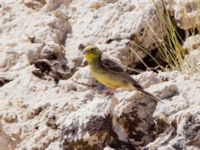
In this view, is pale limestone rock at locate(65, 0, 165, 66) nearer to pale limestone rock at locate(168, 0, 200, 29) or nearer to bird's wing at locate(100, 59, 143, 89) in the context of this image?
pale limestone rock at locate(168, 0, 200, 29)

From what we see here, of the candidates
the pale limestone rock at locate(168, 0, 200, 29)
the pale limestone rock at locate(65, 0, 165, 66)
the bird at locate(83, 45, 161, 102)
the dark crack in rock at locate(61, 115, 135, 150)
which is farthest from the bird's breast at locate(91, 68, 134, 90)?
the pale limestone rock at locate(168, 0, 200, 29)

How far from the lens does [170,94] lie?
504 cm

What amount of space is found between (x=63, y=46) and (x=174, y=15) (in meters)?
1.10

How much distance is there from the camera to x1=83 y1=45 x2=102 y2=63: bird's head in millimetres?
5773

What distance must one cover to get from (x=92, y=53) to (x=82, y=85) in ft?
1.01

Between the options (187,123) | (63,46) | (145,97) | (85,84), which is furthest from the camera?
(63,46)

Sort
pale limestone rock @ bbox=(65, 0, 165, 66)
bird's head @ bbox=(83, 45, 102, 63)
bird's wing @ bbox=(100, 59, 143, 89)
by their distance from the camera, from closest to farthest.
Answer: bird's wing @ bbox=(100, 59, 143, 89) → bird's head @ bbox=(83, 45, 102, 63) → pale limestone rock @ bbox=(65, 0, 165, 66)

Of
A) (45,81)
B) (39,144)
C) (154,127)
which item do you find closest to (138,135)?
(154,127)

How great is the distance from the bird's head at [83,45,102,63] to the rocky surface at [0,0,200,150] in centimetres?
15

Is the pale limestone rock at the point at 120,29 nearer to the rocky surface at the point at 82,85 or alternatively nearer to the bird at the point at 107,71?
the rocky surface at the point at 82,85

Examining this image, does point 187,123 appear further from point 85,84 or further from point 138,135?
point 85,84

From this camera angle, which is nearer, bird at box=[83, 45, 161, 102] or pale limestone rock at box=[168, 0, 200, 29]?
bird at box=[83, 45, 161, 102]

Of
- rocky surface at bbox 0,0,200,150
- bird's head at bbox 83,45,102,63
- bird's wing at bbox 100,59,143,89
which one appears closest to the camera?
rocky surface at bbox 0,0,200,150

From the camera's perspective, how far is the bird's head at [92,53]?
18.9ft
